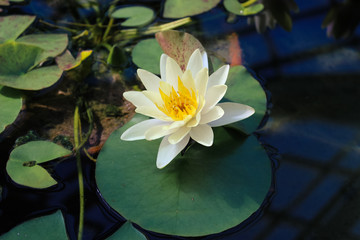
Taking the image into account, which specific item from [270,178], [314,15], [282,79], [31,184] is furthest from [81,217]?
[314,15]

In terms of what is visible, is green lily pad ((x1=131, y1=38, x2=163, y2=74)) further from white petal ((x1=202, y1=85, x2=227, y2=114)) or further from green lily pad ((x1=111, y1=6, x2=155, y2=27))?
white petal ((x1=202, y1=85, x2=227, y2=114))

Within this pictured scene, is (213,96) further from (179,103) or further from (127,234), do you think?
(127,234)

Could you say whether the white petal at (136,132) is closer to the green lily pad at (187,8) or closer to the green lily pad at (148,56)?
the green lily pad at (148,56)

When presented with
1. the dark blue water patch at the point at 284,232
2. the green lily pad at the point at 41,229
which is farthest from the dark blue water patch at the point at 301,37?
the green lily pad at the point at 41,229

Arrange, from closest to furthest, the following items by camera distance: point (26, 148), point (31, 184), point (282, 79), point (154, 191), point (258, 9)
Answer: point (154, 191), point (31, 184), point (26, 148), point (282, 79), point (258, 9)

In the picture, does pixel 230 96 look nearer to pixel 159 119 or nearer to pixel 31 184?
pixel 159 119
